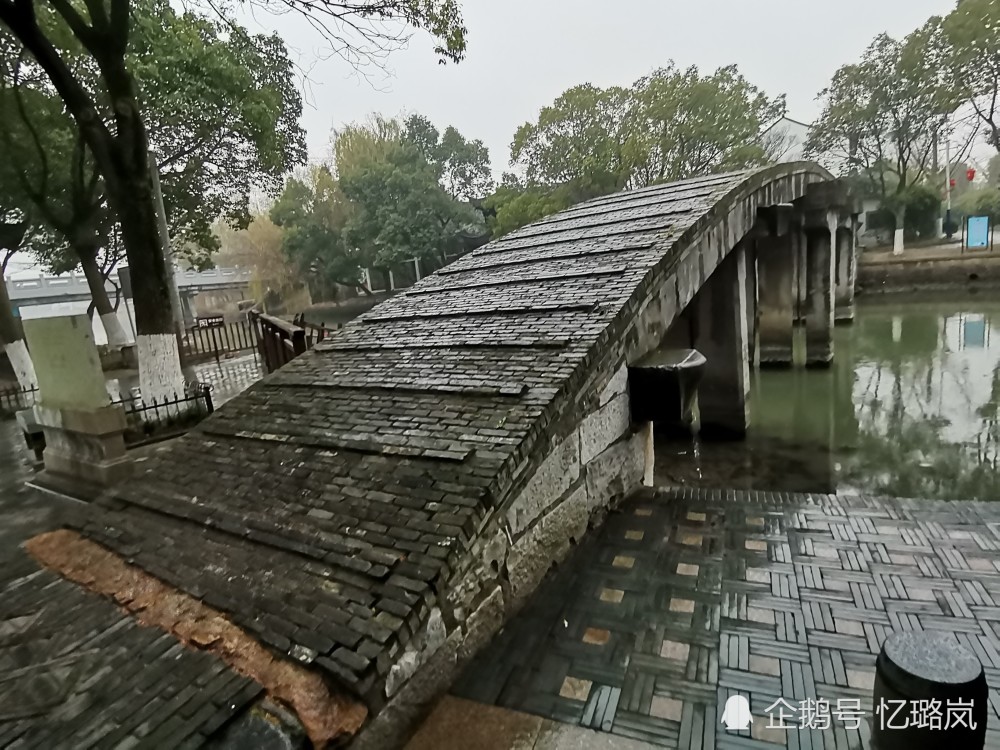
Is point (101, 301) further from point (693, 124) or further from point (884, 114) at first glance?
point (884, 114)

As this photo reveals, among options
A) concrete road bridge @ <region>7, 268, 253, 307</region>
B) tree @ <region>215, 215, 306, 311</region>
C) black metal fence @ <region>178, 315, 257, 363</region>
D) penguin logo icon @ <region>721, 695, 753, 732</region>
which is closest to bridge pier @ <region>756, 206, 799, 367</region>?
penguin logo icon @ <region>721, 695, 753, 732</region>

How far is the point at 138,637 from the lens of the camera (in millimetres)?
2635

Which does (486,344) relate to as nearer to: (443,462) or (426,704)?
(443,462)

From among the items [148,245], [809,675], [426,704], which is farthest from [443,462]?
[148,245]

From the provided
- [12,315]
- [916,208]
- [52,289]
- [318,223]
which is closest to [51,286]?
[52,289]

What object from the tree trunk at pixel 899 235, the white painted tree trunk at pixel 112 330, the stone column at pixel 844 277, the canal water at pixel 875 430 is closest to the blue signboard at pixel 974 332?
the canal water at pixel 875 430

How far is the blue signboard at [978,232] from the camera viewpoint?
2128 cm

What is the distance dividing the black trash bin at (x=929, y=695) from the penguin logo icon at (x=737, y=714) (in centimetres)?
50

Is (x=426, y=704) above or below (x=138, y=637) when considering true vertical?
below

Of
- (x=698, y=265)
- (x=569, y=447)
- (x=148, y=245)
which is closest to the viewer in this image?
(x=569, y=447)

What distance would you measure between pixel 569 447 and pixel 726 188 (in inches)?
217

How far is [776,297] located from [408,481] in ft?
41.0

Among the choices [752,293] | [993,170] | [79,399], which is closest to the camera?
[79,399]

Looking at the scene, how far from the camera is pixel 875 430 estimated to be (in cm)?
866
